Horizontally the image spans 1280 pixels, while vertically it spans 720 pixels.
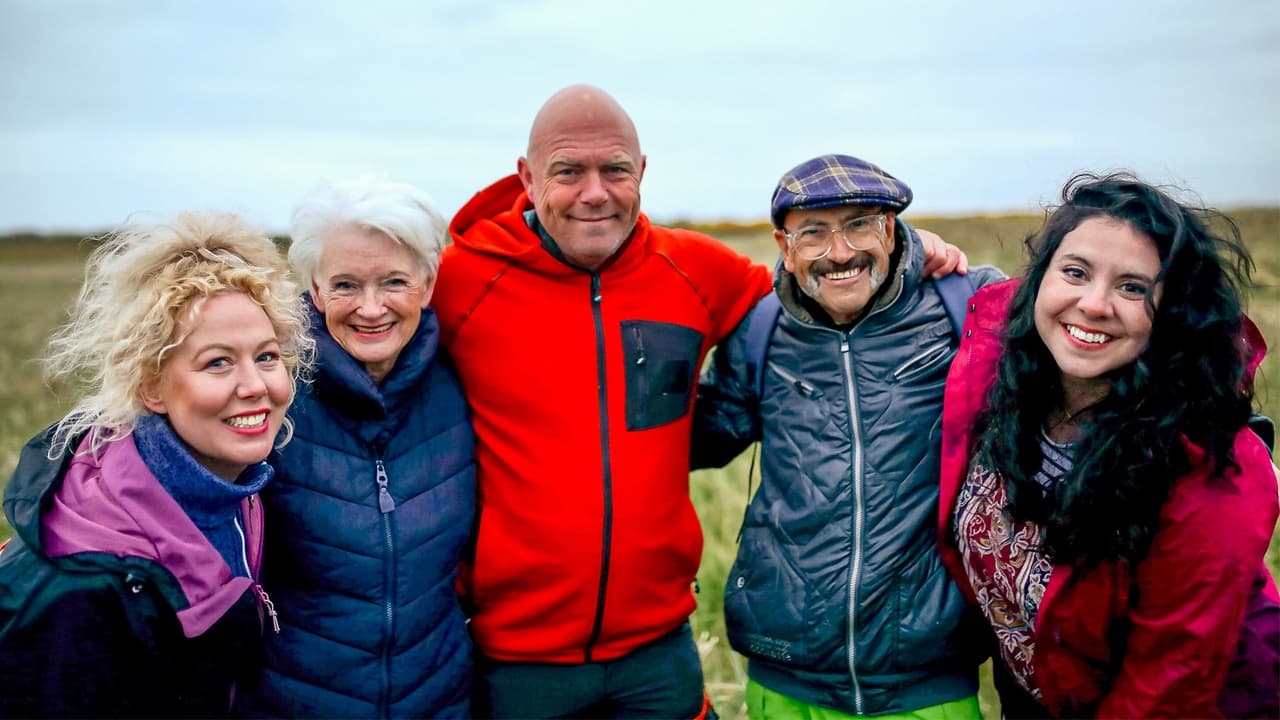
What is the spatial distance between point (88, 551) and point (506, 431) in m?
1.34

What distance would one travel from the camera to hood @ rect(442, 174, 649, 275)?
3.26 metres

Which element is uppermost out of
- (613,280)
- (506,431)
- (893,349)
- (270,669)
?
(613,280)

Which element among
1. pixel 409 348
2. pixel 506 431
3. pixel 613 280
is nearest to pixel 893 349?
pixel 613 280

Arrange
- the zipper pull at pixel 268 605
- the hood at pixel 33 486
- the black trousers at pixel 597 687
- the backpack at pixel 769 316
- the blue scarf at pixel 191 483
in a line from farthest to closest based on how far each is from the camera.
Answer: the black trousers at pixel 597 687, the backpack at pixel 769 316, the zipper pull at pixel 268 605, the blue scarf at pixel 191 483, the hood at pixel 33 486

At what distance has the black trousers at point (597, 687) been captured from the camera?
10.6 ft

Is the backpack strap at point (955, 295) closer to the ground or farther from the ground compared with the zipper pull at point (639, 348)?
farther from the ground

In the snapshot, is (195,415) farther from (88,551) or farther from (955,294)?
(955,294)

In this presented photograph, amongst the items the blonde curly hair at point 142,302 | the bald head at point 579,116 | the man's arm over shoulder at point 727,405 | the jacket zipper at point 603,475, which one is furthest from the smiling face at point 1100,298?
the blonde curly hair at point 142,302

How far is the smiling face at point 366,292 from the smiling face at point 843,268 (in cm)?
134

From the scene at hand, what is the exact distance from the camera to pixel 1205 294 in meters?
2.54

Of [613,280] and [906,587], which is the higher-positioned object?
[613,280]

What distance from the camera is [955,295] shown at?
3.17 meters

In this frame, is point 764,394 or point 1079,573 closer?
point 1079,573

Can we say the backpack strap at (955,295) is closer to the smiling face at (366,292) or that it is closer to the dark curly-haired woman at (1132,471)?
the dark curly-haired woman at (1132,471)
